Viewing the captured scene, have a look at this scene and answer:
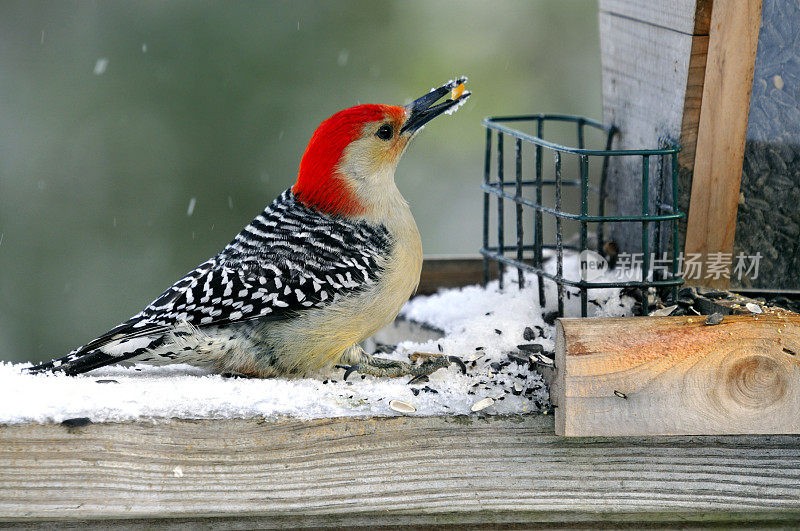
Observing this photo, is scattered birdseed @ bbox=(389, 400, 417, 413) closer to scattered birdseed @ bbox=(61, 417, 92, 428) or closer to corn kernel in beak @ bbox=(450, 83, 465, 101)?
scattered birdseed @ bbox=(61, 417, 92, 428)

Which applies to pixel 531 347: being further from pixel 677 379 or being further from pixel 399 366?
pixel 677 379

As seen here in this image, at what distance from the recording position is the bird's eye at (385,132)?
3.51m

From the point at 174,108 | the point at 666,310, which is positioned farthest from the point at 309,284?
the point at 174,108

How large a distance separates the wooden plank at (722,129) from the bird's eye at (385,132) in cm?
114

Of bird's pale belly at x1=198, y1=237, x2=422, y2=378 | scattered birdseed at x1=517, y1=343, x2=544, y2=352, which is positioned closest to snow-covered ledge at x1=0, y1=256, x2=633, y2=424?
scattered birdseed at x1=517, y1=343, x2=544, y2=352

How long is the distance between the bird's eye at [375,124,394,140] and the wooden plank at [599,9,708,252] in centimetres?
103

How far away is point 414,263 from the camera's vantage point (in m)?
3.42

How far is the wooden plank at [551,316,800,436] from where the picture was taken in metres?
2.43

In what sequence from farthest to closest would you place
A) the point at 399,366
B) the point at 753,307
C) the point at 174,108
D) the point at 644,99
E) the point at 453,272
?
the point at 174,108 < the point at 453,272 < the point at 644,99 < the point at 399,366 < the point at 753,307

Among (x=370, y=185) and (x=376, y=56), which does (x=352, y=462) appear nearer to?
(x=370, y=185)

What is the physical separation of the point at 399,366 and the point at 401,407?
689mm

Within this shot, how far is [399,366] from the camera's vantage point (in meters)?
3.31

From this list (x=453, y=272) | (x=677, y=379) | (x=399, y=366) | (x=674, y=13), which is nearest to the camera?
(x=677, y=379)

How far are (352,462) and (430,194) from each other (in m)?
7.56
